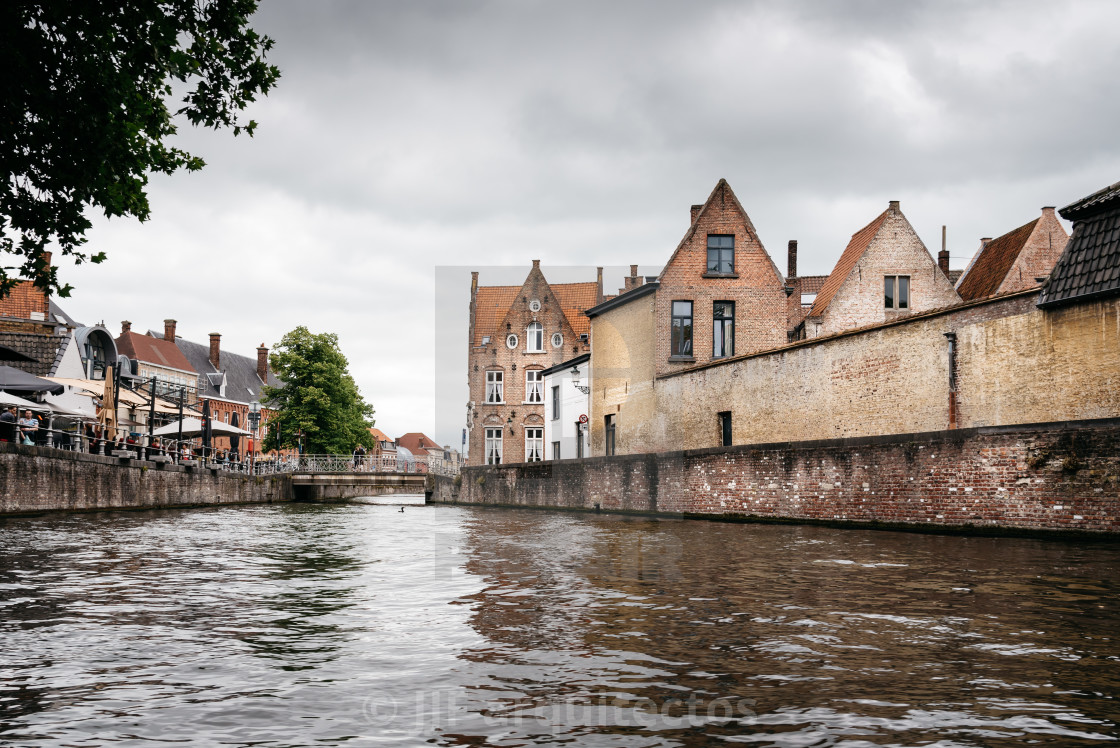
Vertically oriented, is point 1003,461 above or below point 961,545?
above

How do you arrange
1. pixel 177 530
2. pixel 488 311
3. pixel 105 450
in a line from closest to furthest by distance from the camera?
pixel 177 530
pixel 105 450
pixel 488 311

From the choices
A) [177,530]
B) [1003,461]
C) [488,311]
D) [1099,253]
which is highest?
[488,311]

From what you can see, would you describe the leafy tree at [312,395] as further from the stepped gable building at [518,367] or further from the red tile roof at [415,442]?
the red tile roof at [415,442]

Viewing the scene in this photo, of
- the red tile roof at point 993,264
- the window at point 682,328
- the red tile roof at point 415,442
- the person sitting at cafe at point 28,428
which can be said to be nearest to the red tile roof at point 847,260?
the red tile roof at point 993,264

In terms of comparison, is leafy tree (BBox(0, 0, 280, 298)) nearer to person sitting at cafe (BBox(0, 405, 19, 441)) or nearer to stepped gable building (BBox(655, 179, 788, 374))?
person sitting at cafe (BBox(0, 405, 19, 441))

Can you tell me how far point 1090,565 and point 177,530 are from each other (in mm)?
15821

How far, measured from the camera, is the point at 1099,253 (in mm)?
14109

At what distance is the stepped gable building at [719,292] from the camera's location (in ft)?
98.1

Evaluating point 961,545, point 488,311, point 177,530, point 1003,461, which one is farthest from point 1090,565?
point 488,311

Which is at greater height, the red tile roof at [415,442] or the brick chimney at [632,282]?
the brick chimney at [632,282]

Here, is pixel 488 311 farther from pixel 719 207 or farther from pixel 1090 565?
pixel 1090 565

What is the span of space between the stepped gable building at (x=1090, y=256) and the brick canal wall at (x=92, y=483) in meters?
21.4

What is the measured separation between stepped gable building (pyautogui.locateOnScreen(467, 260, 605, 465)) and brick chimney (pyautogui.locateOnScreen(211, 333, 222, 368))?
35673mm

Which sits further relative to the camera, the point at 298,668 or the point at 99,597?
the point at 99,597
